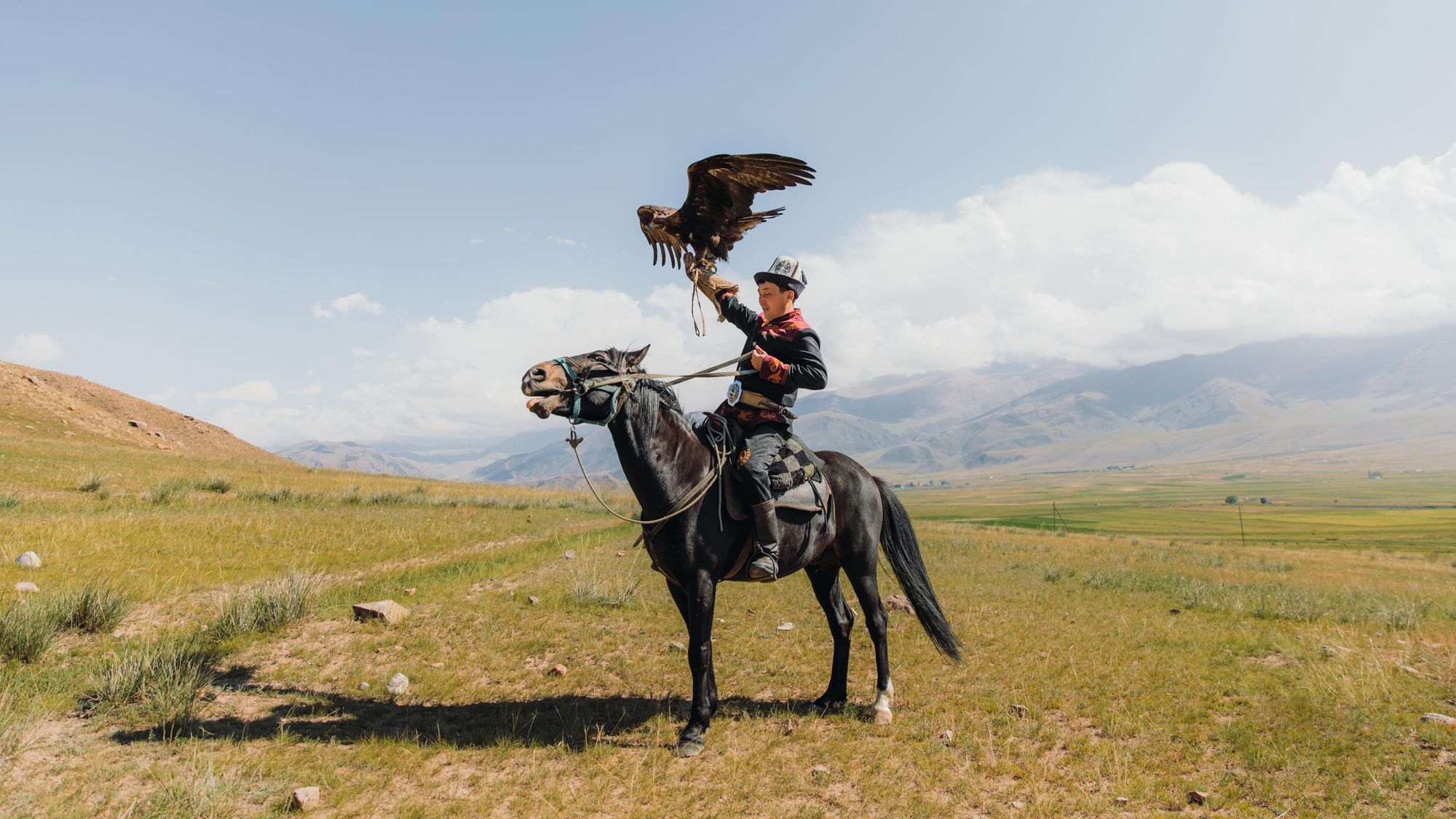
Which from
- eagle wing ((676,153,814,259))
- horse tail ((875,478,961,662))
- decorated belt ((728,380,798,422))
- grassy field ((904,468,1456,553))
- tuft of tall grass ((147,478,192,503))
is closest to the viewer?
eagle wing ((676,153,814,259))

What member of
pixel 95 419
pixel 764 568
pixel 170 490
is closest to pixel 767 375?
pixel 764 568

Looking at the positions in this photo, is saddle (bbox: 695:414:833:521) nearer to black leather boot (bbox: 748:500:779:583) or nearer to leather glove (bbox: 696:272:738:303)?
black leather boot (bbox: 748:500:779:583)

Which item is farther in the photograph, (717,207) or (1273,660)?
(1273,660)

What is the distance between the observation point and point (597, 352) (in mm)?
5312

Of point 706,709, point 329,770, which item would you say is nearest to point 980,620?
point 706,709

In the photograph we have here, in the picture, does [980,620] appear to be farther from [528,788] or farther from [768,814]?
[528,788]

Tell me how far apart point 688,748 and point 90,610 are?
6.68 metres

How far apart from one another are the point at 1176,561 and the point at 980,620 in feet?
54.8

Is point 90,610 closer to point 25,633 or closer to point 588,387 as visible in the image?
point 25,633

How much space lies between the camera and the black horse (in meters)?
5.07

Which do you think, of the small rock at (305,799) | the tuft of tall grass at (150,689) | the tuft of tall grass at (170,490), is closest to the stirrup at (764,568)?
the small rock at (305,799)

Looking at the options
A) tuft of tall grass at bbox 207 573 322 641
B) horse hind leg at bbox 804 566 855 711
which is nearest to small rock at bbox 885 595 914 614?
horse hind leg at bbox 804 566 855 711

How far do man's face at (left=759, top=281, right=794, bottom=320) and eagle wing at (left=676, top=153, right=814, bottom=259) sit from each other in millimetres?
537

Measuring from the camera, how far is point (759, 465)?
18.3 ft
